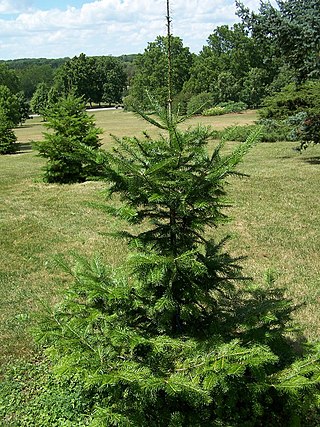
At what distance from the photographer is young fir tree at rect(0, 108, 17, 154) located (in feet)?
84.6

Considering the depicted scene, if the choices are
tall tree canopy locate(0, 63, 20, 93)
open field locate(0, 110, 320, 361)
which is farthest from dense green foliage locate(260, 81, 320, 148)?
tall tree canopy locate(0, 63, 20, 93)

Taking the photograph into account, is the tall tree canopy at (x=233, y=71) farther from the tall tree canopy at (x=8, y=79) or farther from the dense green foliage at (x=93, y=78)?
the tall tree canopy at (x=8, y=79)

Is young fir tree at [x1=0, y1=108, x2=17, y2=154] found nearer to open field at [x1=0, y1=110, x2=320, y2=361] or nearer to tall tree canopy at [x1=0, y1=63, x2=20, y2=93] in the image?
open field at [x1=0, y1=110, x2=320, y2=361]

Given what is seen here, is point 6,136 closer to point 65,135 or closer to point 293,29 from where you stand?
point 65,135

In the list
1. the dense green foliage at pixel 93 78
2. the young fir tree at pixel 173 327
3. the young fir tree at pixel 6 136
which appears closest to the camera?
the young fir tree at pixel 173 327

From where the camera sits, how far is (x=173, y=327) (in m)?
3.46

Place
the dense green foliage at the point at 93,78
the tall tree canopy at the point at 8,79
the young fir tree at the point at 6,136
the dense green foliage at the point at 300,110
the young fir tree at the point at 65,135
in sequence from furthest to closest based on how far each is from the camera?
the dense green foliage at the point at 93,78, the tall tree canopy at the point at 8,79, the young fir tree at the point at 6,136, the dense green foliage at the point at 300,110, the young fir tree at the point at 65,135

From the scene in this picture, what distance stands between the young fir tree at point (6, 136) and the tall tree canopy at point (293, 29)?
691 inches

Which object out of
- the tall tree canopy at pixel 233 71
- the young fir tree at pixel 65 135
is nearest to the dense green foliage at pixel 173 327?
the young fir tree at pixel 65 135

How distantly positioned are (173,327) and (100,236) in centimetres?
601

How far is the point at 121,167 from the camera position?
2998 mm

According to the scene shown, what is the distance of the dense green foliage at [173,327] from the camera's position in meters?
2.85

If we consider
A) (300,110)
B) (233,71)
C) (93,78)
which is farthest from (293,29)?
(93,78)

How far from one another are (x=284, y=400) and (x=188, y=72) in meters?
59.1
